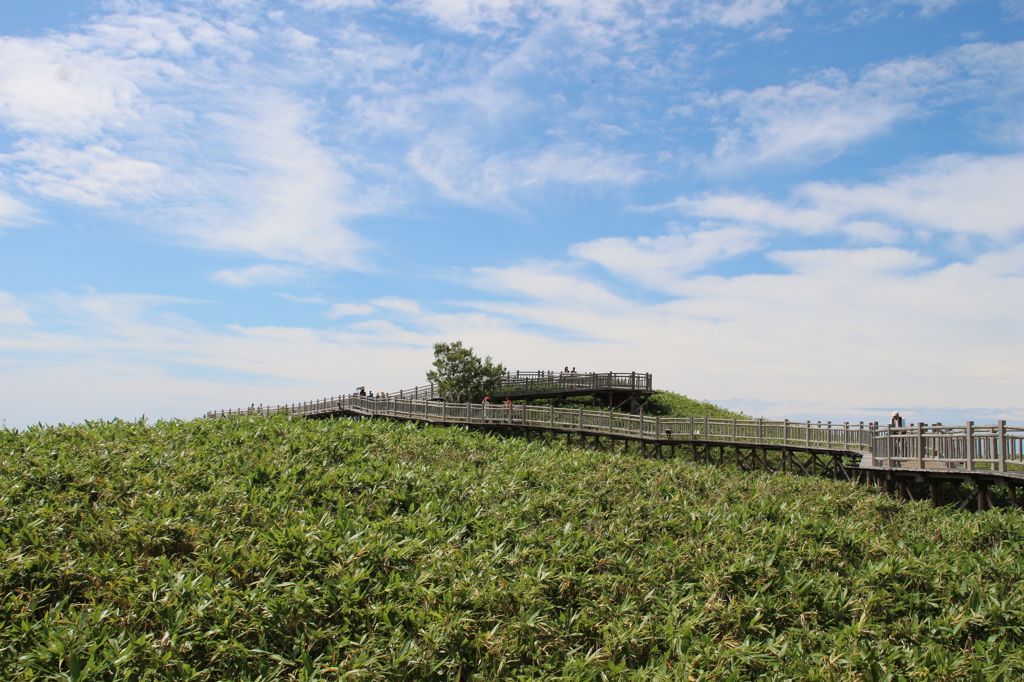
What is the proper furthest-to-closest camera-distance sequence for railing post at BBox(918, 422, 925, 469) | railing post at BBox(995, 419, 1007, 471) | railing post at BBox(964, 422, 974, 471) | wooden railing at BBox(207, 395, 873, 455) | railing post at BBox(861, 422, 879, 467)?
wooden railing at BBox(207, 395, 873, 455) → railing post at BBox(861, 422, 879, 467) → railing post at BBox(918, 422, 925, 469) → railing post at BBox(964, 422, 974, 471) → railing post at BBox(995, 419, 1007, 471)

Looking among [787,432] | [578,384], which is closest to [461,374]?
[578,384]

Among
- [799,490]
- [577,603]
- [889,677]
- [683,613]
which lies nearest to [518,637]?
[577,603]

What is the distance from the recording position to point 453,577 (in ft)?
28.2

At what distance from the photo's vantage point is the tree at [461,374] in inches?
1702

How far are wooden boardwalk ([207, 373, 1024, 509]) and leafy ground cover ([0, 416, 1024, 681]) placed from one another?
169 cm

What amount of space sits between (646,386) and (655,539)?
121 feet

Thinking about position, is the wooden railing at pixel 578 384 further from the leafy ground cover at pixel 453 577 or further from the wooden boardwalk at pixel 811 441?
the leafy ground cover at pixel 453 577

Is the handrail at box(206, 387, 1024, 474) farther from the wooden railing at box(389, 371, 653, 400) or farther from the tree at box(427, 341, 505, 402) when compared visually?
the wooden railing at box(389, 371, 653, 400)

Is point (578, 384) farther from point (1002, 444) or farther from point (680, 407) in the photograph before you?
point (1002, 444)

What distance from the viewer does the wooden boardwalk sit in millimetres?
15211

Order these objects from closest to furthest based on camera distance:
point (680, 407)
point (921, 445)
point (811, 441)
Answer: point (921, 445), point (811, 441), point (680, 407)

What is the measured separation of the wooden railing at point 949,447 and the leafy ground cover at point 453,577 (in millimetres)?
1449

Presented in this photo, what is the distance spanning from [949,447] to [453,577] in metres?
13.1

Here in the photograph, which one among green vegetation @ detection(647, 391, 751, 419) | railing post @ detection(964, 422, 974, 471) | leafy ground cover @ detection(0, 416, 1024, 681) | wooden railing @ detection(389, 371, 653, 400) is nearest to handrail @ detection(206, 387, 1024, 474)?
railing post @ detection(964, 422, 974, 471)
